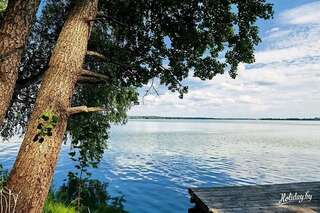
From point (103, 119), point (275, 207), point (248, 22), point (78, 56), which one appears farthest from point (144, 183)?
point (78, 56)

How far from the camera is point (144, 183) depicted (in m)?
22.9

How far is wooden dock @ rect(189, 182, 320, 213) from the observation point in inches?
356

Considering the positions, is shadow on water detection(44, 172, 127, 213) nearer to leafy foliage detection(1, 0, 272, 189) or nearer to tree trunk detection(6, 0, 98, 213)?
leafy foliage detection(1, 0, 272, 189)

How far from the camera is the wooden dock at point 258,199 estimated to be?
905 centimetres

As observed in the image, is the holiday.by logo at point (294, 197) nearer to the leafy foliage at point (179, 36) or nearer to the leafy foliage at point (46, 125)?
the leafy foliage at point (179, 36)

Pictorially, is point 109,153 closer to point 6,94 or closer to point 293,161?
point 293,161

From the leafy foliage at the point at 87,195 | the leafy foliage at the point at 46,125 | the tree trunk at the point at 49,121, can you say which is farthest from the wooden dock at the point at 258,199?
the leafy foliage at the point at 46,125

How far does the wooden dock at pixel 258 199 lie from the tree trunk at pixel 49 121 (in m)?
5.81

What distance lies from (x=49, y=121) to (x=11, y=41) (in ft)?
4.39

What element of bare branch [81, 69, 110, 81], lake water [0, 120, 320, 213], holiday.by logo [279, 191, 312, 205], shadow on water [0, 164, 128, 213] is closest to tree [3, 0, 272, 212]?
bare branch [81, 69, 110, 81]

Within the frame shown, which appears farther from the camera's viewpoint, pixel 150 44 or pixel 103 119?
pixel 103 119

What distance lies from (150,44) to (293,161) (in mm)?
29766

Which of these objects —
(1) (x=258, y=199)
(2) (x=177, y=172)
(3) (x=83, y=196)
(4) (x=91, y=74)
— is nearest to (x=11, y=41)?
(4) (x=91, y=74)

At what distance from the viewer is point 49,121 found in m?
4.43
